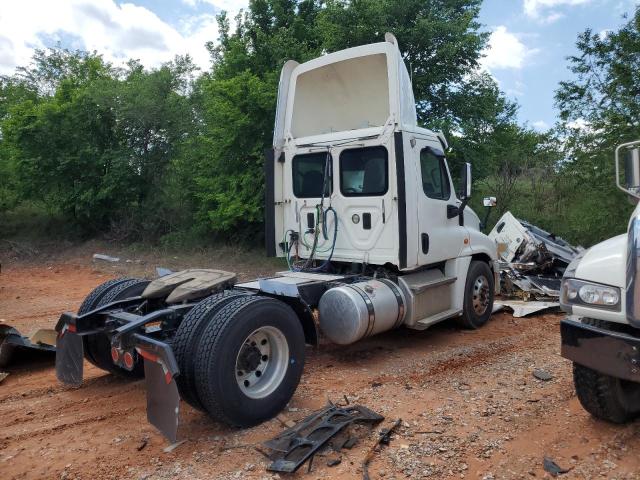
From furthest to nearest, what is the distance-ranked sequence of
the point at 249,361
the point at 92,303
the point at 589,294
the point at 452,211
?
1. the point at 452,211
2. the point at 92,303
3. the point at 249,361
4. the point at 589,294

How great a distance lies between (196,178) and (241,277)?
414cm

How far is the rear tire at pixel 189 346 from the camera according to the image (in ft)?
12.9

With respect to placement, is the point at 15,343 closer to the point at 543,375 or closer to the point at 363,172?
the point at 363,172

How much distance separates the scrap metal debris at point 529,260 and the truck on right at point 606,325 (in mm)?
5423

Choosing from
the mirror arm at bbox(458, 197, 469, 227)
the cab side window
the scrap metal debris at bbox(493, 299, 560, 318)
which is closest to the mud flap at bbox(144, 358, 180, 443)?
the cab side window

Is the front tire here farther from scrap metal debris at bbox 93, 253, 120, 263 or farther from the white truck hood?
scrap metal debris at bbox 93, 253, 120, 263

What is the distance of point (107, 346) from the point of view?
16.5 feet

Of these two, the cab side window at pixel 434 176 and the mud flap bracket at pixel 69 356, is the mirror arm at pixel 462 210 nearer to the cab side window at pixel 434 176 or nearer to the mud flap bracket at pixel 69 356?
the cab side window at pixel 434 176

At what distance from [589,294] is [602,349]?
0.38 meters

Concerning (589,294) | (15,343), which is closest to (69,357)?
(15,343)

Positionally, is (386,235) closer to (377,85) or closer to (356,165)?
(356,165)

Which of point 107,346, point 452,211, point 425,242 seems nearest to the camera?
point 107,346

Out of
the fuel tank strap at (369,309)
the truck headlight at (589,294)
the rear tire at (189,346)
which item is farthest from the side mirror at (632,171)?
the rear tire at (189,346)

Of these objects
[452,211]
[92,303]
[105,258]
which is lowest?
[105,258]
